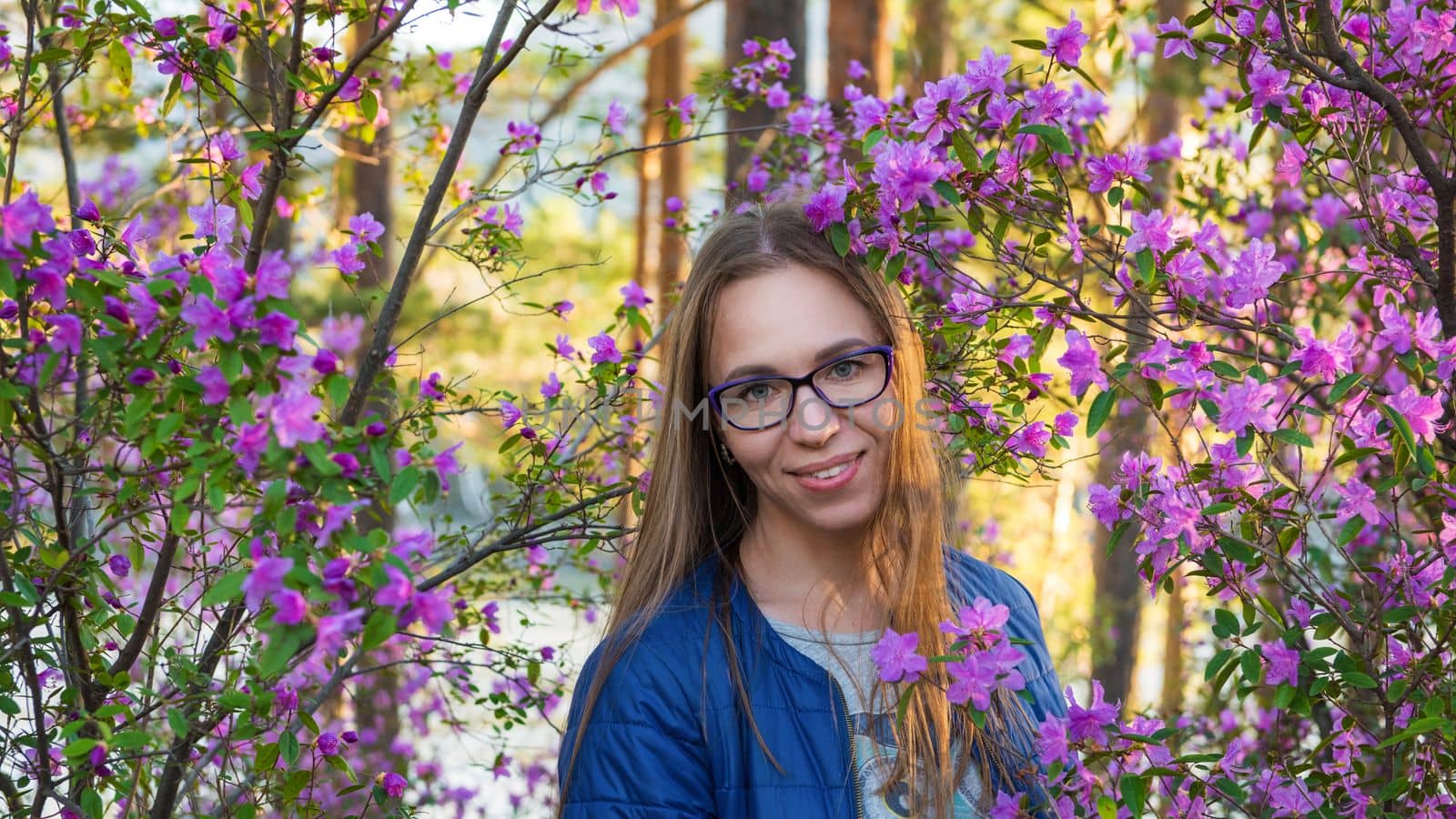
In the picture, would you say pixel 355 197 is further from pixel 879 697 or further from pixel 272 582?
pixel 272 582

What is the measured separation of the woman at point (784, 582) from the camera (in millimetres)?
1991

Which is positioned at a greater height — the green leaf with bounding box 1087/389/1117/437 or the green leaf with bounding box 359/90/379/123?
the green leaf with bounding box 359/90/379/123

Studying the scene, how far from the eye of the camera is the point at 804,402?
→ 205cm

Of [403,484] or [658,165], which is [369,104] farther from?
[658,165]

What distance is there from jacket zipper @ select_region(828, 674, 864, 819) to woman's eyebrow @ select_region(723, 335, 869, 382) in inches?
19.3

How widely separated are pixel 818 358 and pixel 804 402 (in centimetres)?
8

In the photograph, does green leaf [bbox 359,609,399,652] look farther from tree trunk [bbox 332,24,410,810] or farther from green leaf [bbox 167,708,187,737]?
tree trunk [bbox 332,24,410,810]

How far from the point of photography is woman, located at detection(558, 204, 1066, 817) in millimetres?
1991

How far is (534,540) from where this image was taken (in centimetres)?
252

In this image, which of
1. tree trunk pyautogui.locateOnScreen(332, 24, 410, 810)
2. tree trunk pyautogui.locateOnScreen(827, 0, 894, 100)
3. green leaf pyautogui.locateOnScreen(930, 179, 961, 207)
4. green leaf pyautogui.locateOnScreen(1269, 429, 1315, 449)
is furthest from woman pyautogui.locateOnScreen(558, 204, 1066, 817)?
tree trunk pyautogui.locateOnScreen(827, 0, 894, 100)

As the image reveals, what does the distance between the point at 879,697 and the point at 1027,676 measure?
0.27 meters

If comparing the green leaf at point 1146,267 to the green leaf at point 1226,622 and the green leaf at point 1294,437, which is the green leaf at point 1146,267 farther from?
the green leaf at point 1226,622

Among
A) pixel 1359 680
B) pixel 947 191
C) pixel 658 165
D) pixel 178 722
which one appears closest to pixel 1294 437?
pixel 1359 680

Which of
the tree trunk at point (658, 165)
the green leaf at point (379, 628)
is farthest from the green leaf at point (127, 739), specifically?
the tree trunk at point (658, 165)
